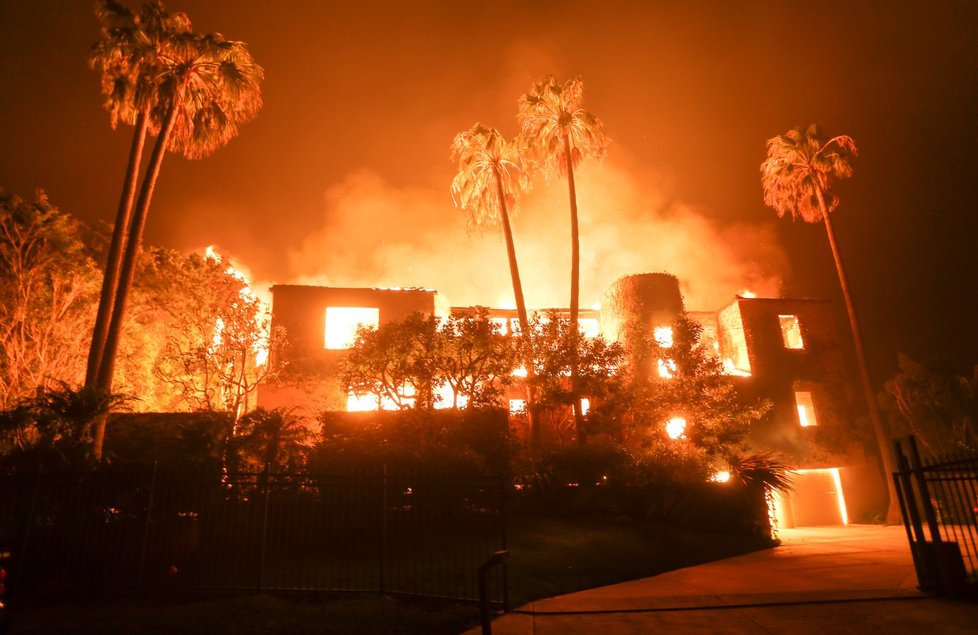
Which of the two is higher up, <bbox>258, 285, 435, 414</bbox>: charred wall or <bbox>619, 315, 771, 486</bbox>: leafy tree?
<bbox>258, 285, 435, 414</bbox>: charred wall

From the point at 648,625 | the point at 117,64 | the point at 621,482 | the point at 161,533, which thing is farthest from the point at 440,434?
the point at 117,64

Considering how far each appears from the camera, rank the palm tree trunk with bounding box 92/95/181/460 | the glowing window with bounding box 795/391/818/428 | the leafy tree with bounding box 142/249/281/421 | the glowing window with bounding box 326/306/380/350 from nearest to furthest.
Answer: the palm tree trunk with bounding box 92/95/181/460, the leafy tree with bounding box 142/249/281/421, the glowing window with bounding box 326/306/380/350, the glowing window with bounding box 795/391/818/428

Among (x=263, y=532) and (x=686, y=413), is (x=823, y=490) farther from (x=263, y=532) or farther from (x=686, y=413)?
(x=263, y=532)

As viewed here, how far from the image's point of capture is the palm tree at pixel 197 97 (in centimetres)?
1725

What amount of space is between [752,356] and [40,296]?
3027 centimetres

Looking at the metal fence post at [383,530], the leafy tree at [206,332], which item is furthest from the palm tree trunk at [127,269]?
the metal fence post at [383,530]

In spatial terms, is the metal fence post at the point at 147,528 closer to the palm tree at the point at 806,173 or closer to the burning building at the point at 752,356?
the burning building at the point at 752,356

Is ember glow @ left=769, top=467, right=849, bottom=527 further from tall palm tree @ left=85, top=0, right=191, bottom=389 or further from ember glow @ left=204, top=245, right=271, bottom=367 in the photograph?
tall palm tree @ left=85, top=0, right=191, bottom=389

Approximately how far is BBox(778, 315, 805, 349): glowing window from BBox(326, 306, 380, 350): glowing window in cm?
2072

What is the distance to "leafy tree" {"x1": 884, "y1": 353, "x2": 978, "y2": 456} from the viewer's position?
1254 inches

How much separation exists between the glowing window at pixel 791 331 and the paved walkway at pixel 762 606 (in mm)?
20054

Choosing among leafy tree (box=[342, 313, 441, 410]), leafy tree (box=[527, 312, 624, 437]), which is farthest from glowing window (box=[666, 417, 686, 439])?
leafy tree (box=[342, 313, 441, 410])

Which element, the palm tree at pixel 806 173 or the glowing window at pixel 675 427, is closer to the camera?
the glowing window at pixel 675 427

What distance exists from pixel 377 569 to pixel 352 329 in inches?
636
